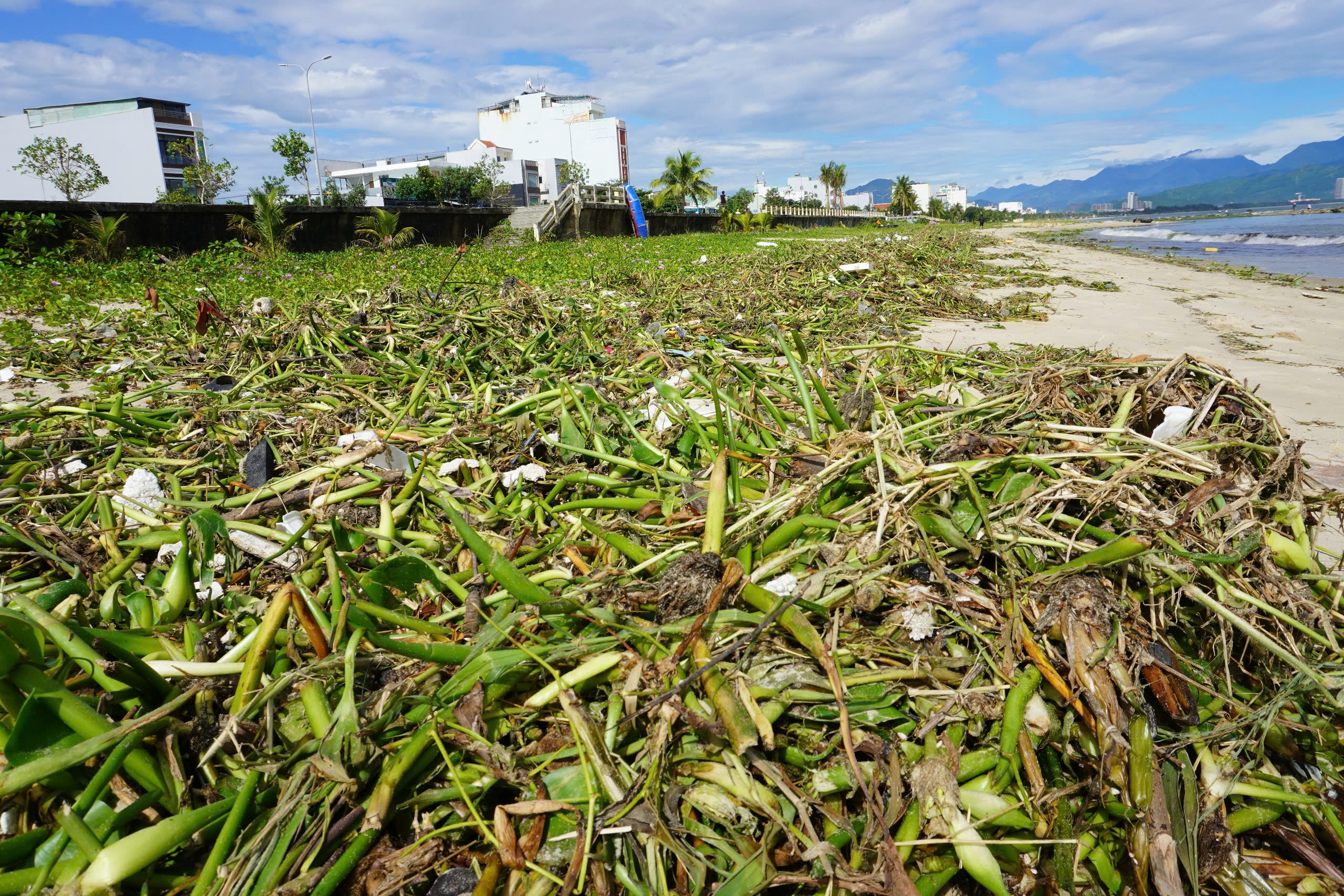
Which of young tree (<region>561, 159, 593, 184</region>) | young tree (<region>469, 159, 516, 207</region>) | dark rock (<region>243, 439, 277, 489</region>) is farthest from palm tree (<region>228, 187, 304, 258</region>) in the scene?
young tree (<region>561, 159, 593, 184</region>)

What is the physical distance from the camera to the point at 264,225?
1162 cm

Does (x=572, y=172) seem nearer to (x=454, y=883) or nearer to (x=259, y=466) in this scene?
(x=259, y=466)

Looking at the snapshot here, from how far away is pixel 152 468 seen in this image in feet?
7.43

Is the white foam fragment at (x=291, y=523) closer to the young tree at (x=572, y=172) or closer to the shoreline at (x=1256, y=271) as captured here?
the shoreline at (x=1256, y=271)

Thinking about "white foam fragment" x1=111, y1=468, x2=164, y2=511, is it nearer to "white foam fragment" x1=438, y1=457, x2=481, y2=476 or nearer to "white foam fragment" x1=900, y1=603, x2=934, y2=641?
"white foam fragment" x1=438, y1=457, x2=481, y2=476

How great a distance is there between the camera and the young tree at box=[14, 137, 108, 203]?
122ft

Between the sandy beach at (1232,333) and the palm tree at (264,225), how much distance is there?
35.8 ft

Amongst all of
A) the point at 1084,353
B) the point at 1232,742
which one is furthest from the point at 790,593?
the point at 1084,353

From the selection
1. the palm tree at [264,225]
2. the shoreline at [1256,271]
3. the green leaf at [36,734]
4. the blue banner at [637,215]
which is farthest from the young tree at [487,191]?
the green leaf at [36,734]

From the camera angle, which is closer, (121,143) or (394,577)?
(394,577)

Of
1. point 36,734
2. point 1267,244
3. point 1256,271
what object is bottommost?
point 36,734

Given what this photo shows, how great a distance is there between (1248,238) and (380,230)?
33882 mm

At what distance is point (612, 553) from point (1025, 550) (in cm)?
89

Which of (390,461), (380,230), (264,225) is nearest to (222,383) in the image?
(390,461)
